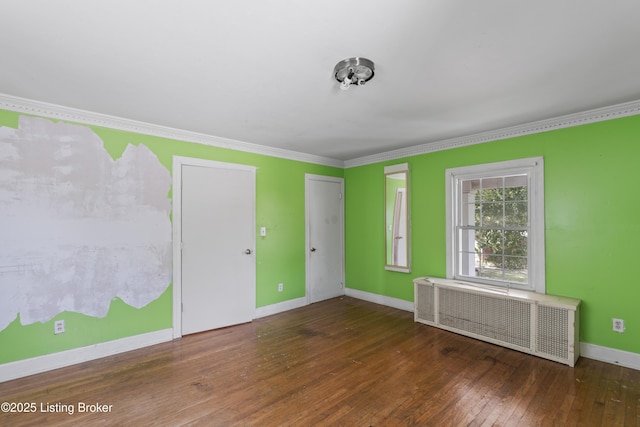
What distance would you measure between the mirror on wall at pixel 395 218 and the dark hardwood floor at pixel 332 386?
4.98 ft

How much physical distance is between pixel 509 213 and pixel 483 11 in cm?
271

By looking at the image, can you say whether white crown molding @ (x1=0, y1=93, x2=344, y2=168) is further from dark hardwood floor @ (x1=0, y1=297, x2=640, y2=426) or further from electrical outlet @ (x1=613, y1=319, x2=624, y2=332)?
electrical outlet @ (x1=613, y1=319, x2=624, y2=332)

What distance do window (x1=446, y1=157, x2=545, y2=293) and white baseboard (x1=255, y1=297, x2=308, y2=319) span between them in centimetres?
227

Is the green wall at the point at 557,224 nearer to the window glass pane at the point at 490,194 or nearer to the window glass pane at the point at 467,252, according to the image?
the window glass pane at the point at 467,252

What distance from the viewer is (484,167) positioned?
3.71m

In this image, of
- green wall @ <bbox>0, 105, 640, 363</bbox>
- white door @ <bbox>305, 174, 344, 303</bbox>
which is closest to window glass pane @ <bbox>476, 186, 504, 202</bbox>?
green wall @ <bbox>0, 105, 640, 363</bbox>

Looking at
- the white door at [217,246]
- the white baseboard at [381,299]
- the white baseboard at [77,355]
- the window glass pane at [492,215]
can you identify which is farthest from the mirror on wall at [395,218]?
the white baseboard at [77,355]

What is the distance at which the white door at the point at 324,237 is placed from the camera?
4.94 meters

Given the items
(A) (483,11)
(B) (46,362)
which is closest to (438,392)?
(A) (483,11)

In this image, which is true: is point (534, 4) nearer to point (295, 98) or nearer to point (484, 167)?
point (295, 98)

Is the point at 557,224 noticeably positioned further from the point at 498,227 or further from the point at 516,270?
the point at 516,270

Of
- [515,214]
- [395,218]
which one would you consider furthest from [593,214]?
[395,218]

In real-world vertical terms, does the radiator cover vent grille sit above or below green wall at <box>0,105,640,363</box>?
below

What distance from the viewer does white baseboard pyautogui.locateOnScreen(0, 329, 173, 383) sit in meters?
2.61
